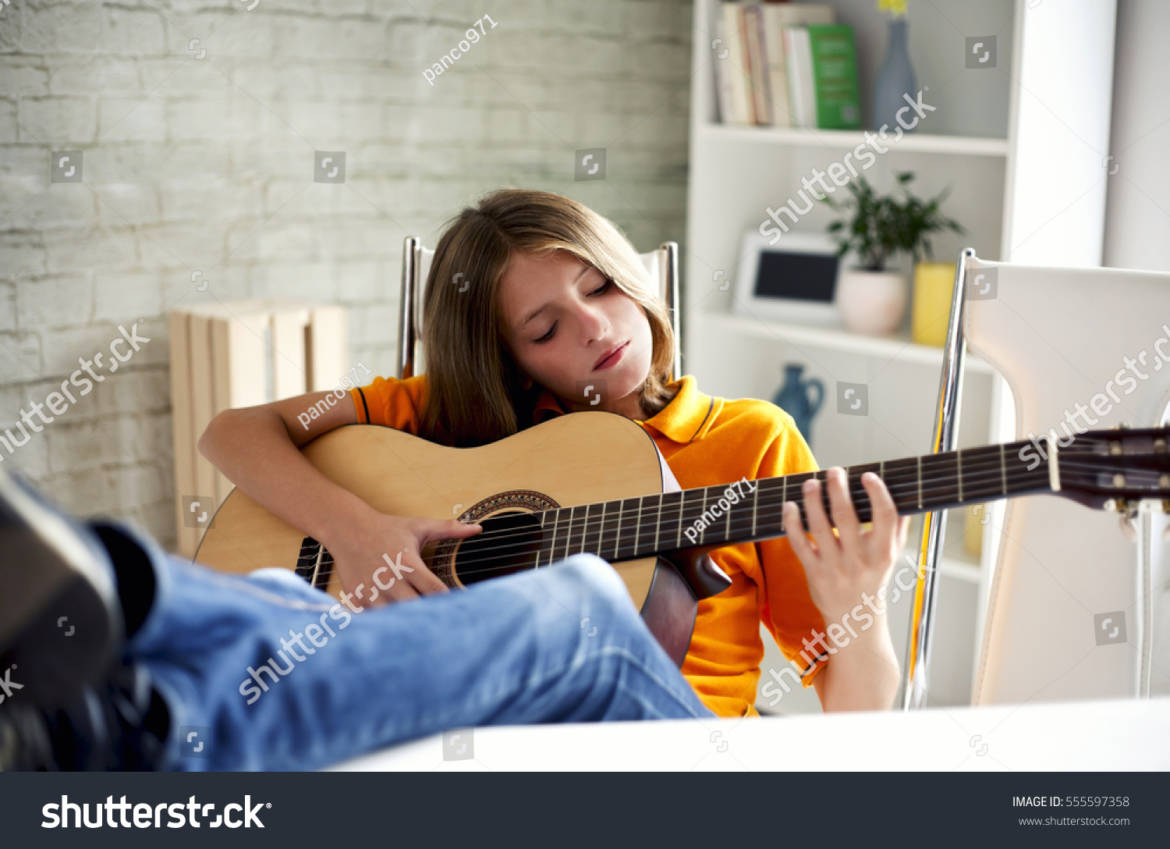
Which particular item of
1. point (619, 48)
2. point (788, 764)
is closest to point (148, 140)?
point (619, 48)

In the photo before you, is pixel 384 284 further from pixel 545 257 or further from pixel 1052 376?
pixel 1052 376

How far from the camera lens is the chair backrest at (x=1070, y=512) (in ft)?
4.15

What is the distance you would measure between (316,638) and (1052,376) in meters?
0.96

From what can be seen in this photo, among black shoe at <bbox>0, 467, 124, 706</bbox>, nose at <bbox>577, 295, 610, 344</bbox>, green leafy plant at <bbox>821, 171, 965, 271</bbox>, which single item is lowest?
black shoe at <bbox>0, 467, 124, 706</bbox>

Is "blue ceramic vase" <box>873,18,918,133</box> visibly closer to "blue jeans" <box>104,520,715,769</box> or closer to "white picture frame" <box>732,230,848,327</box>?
"white picture frame" <box>732,230,848,327</box>

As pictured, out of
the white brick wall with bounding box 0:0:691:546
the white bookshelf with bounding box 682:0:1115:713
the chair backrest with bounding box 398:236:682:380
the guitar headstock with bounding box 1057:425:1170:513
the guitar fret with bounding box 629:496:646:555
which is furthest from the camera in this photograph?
the white brick wall with bounding box 0:0:691:546

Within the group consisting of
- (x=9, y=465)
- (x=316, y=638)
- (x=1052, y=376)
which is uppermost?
(x=1052, y=376)

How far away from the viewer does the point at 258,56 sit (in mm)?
2467

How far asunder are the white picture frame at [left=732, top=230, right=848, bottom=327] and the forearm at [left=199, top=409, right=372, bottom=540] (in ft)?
4.85

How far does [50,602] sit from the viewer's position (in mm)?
624

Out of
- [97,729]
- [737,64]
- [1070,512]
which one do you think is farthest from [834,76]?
[97,729]

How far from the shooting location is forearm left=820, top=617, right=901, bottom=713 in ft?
3.93

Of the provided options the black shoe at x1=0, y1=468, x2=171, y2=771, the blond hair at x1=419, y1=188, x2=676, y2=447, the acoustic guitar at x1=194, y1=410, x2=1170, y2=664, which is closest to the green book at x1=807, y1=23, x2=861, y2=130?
the blond hair at x1=419, y1=188, x2=676, y2=447
